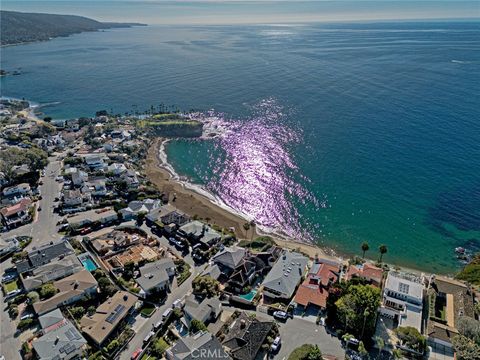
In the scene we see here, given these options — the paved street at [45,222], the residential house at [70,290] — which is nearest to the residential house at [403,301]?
the residential house at [70,290]

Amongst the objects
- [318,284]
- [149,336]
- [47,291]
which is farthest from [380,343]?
[47,291]

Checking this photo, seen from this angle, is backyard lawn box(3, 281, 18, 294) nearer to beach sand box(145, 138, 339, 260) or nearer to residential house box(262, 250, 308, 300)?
beach sand box(145, 138, 339, 260)

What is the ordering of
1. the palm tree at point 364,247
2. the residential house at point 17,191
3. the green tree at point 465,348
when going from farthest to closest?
the residential house at point 17,191, the palm tree at point 364,247, the green tree at point 465,348

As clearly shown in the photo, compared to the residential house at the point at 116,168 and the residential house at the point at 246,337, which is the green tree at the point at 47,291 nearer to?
the residential house at the point at 246,337

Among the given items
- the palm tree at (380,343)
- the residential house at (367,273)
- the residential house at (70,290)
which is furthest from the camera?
the residential house at (367,273)

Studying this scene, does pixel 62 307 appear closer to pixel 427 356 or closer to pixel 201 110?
pixel 427 356

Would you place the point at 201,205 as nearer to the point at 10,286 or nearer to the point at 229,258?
the point at 229,258

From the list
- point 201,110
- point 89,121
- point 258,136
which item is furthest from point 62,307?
point 201,110
